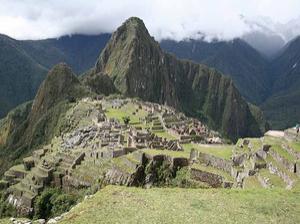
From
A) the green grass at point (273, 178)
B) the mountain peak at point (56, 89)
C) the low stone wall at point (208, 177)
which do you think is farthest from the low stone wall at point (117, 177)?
the mountain peak at point (56, 89)

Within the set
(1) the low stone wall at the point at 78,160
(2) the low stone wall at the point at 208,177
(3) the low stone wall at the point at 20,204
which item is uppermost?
(2) the low stone wall at the point at 208,177

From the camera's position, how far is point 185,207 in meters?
26.9

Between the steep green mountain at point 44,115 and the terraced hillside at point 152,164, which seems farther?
the steep green mountain at point 44,115

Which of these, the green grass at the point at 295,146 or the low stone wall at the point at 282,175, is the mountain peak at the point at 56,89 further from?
the low stone wall at the point at 282,175

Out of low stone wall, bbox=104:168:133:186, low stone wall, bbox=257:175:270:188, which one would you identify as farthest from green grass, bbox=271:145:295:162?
low stone wall, bbox=104:168:133:186

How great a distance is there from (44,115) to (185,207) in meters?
136

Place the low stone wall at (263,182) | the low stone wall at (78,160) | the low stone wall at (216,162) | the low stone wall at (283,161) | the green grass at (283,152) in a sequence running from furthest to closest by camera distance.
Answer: the low stone wall at (78,160)
the low stone wall at (216,162)
the green grass at (283,152)
the low stone wall at (283,161)
the low stone wall at (263,182)

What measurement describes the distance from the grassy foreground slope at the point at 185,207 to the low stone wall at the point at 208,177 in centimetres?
1514

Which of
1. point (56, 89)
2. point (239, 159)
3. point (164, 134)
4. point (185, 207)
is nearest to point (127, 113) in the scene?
point (164, 134)

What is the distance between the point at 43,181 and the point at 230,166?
26.0 m

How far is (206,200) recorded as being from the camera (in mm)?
28672

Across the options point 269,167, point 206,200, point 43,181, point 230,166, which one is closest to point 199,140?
point 43,181

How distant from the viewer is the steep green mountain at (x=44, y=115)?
479ft

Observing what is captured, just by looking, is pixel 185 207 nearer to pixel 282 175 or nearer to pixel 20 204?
pixel 282 175
